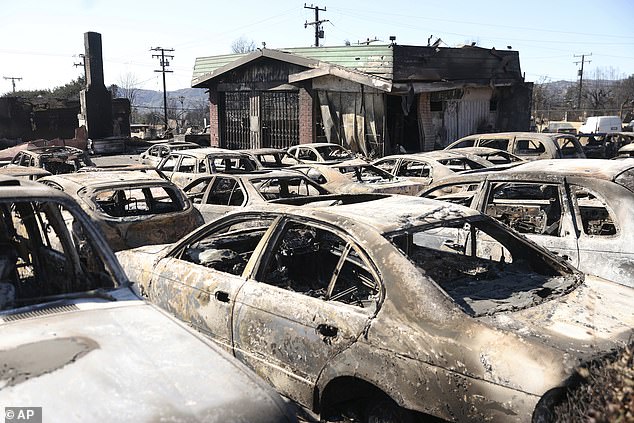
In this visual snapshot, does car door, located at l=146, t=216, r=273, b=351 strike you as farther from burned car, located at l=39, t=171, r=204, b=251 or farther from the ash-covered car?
burned car, located at l=39, t=171, r=204, b=251

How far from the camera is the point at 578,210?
5.84m

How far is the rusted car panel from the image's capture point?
13.8m

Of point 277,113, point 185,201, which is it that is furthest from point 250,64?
point 185,201

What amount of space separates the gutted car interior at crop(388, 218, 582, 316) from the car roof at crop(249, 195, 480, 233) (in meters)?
0.07

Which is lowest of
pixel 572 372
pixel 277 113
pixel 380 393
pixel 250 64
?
pixel 380 393

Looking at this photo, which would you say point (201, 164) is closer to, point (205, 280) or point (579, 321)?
point (205, 280)

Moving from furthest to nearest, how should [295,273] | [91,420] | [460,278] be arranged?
[295,273]
[460,278]
[91,420]

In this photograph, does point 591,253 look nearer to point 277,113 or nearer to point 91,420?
point 91,420

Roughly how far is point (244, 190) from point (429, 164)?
13.0 feet

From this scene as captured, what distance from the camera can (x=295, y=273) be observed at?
5.32 meters

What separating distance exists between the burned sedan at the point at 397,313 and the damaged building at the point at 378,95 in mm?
13789

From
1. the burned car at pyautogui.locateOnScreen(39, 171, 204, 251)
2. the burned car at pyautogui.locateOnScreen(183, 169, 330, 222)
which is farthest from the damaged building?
the burned car at pyautogui.locateOnScreen(39, 171, 204, 251)

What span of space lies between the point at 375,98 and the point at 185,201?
1236cm

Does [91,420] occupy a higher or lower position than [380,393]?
higher
